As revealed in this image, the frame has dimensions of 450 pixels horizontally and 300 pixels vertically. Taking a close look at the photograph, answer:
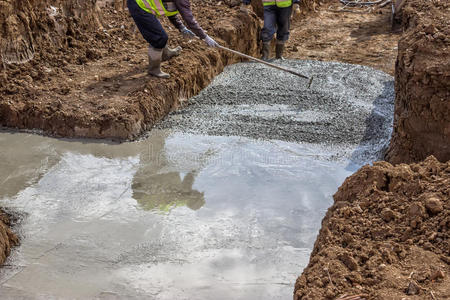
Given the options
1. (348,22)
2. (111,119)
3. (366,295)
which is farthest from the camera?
(348,22)

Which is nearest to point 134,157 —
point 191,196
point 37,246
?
point 191,196

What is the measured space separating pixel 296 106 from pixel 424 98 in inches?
89.8

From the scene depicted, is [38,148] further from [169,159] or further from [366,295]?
[366,295]

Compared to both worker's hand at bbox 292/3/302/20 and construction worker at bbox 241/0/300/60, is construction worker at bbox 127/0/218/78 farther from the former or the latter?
worker's hand at bbox 292/3/302/20

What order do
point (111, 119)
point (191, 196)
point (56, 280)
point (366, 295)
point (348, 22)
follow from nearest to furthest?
point (366, 295) → point (56, 280) → point (191, 196) → point (111, 119) → point (348, 22)

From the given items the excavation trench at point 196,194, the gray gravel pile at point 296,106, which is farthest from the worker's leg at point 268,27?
the excavation trench at point 196,194

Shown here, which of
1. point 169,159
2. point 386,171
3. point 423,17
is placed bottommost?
point 169,159

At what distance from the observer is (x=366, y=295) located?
2412 mm

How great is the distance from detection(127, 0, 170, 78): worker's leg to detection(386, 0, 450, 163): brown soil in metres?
3.17

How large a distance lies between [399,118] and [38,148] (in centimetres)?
384

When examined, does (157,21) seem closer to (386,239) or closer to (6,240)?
(6,240)

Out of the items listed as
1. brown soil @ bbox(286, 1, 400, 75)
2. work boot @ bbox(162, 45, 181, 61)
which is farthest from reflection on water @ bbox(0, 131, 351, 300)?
brown soil @ bbox(286, 1, 400, 75)

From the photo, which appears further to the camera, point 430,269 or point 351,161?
point 351,161

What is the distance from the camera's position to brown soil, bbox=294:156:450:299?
8.12 feet
